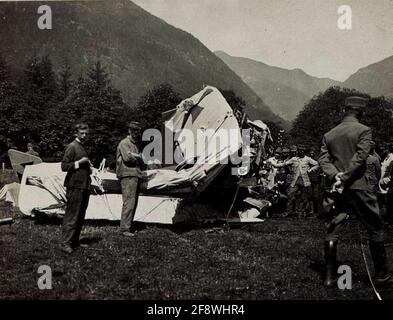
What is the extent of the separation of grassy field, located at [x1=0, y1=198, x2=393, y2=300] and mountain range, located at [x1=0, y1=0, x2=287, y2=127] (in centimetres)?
6999

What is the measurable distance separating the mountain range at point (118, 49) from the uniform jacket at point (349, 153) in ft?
236

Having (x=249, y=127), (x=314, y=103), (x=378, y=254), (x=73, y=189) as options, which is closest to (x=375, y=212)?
(x=378, y=254)

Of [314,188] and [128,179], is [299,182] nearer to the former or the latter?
[314,188]

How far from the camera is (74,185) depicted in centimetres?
712

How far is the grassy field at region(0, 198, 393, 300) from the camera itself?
17.5 ft

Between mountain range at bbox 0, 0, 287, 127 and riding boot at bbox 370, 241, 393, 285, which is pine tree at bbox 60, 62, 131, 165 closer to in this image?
mountain range at bbox 0, 0, 287, 127

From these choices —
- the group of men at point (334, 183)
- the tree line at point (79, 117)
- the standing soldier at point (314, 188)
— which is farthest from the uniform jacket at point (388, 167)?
the tree line at point (79, 117)

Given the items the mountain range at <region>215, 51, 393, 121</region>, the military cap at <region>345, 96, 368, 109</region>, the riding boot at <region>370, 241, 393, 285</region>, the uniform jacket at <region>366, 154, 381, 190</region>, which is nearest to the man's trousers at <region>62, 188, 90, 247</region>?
the military cap at <region>345, 96, 368, 109</region>

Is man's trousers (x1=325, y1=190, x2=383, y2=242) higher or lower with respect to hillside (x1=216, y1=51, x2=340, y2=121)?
lower

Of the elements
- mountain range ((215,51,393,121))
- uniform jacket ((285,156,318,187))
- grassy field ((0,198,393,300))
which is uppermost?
mountain range ((215,51,393,121))

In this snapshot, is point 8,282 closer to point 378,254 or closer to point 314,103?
point 378,254

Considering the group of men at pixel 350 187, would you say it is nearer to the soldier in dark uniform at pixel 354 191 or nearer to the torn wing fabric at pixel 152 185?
the soldier in dark uniform at pixel 354 191

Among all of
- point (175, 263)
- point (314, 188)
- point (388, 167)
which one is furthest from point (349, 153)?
point (314, 188)

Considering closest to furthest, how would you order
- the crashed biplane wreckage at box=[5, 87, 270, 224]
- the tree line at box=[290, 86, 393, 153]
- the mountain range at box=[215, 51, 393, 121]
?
the crashed biplane wreckage at box=[5, 87, 270, 224]
the tree line at box=[290, 86, 393, 153]
the mountain range at box=[215, 51, 393, 121]
